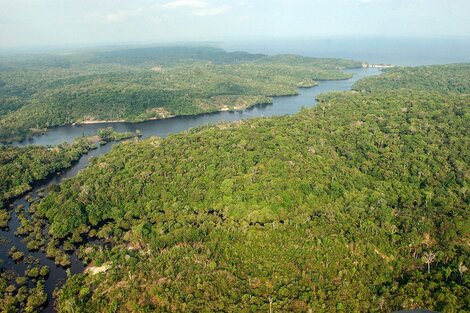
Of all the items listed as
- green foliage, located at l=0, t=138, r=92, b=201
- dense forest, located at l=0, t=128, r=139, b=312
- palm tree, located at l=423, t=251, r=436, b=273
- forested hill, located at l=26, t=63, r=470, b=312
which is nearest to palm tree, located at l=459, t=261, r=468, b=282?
forested hill, located at l=26, t=63, r=470, b=312

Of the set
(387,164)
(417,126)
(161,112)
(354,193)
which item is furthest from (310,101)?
(354,193)

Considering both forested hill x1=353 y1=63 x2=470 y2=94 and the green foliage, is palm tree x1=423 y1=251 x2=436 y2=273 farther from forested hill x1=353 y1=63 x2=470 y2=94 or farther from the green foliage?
forested hill x1=353 y1=63 x2=470 y2=94

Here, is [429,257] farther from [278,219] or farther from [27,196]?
[27,196]

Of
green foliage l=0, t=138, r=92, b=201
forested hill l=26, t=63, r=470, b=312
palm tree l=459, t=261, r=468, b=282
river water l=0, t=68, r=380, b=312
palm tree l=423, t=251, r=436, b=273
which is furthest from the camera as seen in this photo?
green foliage l=0, t=138, r=92, b=201

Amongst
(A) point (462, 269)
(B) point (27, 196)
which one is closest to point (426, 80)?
(A) point (462, 269)

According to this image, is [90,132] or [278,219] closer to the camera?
[278,219]

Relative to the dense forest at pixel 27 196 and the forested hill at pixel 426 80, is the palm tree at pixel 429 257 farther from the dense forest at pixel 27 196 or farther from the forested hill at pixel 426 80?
the forested hill at pixel 426 80

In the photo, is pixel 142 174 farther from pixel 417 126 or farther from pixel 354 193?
pixel 417 126
